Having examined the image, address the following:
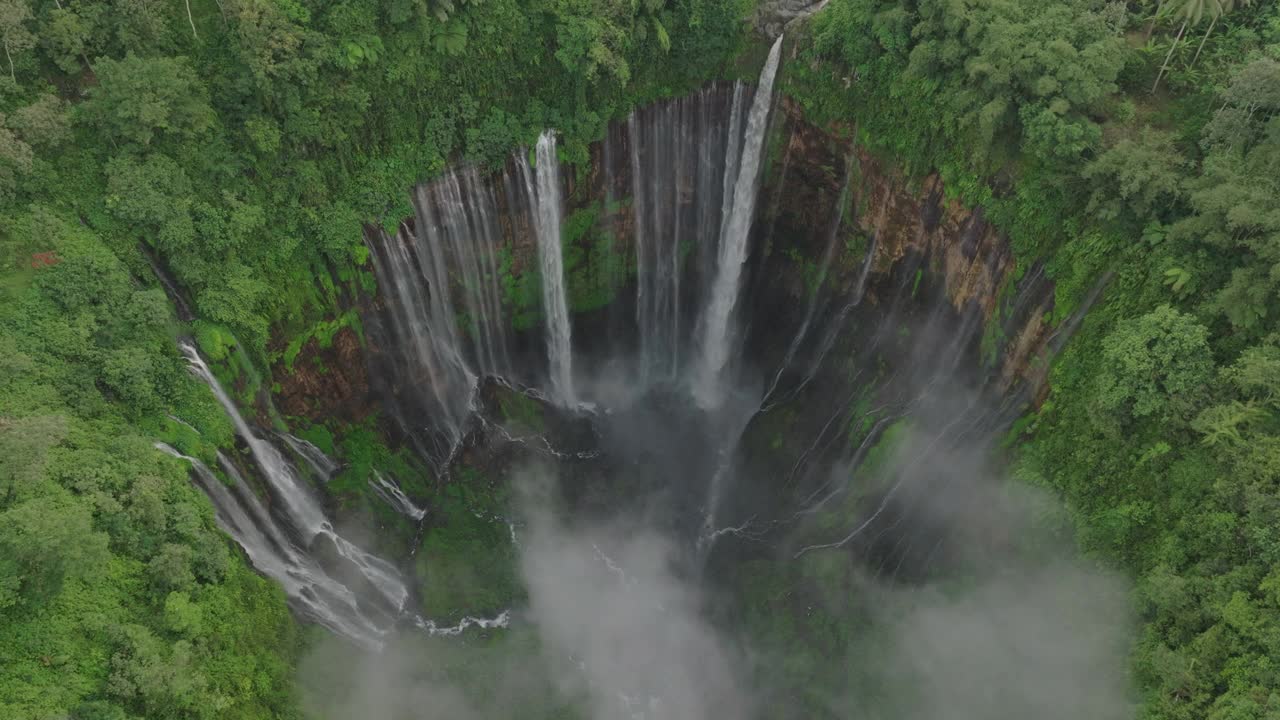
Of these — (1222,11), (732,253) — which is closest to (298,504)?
(732,253)

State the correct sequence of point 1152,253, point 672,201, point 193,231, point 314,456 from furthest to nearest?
point 672,201 → point 314,456 → point 193,231 → point 1152,253

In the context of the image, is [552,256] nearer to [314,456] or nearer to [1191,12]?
[314,456]

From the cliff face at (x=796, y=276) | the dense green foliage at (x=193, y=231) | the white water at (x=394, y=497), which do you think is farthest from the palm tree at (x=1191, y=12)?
the white water at (x=394, y=497)

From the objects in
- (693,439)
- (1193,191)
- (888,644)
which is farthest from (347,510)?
(1193,191)

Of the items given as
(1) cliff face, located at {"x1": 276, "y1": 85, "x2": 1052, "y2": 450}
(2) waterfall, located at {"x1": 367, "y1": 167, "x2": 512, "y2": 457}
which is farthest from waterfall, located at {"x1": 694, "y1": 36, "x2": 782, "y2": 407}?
(2) waterfall, located at {"x1": 367, "y1": 167, "x2": 512, "y2": 457}

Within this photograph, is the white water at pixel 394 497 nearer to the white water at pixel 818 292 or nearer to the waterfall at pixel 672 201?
the waterfall at pixel 672 201

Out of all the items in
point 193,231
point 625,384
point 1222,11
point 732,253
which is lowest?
point 625,384
